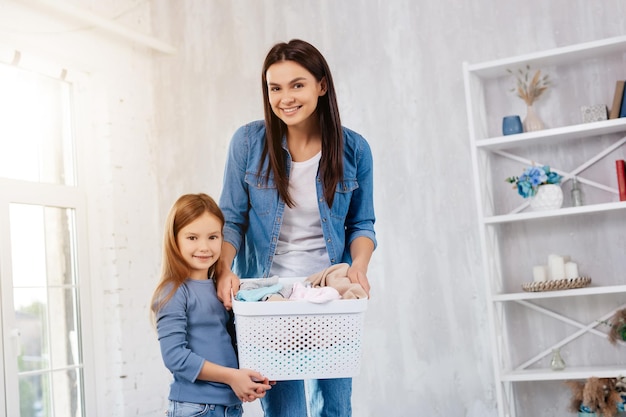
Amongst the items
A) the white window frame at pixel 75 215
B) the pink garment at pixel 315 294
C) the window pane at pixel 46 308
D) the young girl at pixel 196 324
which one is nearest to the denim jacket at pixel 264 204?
the young girl at pixel 196 324

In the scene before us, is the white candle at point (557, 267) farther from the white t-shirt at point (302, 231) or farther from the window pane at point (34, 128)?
the window pane at point (34, 128)

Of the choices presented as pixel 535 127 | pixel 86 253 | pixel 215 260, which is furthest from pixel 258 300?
pixel 86 253

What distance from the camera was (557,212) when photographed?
344 centimetres

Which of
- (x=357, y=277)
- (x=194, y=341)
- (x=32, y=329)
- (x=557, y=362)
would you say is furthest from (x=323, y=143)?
(x=32, y=329)

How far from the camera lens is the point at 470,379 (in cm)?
385

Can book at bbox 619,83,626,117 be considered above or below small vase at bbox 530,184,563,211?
above

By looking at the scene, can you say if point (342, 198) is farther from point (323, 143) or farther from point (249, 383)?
point (249, 383)

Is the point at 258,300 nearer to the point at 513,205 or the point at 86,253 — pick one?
the point at 513,205

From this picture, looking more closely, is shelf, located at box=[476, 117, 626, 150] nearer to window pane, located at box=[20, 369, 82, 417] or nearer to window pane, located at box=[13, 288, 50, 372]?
window pane, located at box=[13, 288, 50, 372]

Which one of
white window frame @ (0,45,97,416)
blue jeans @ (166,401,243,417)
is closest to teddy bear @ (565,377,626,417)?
blue jeans @ (166,401,243,417)

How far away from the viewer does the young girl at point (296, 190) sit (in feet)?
6.35

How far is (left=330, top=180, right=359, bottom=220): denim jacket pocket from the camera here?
6.59 ft

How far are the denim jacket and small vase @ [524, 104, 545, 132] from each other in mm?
1767

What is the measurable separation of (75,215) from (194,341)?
2.68 metres
